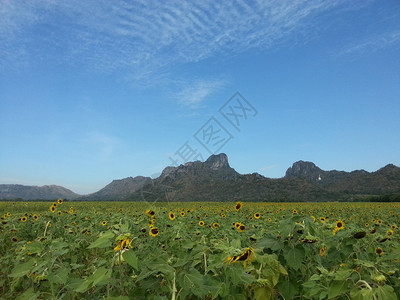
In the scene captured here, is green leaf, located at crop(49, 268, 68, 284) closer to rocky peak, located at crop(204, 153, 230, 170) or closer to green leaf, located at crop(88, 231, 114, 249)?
green leaf, located at crop(88, 231, 114, 249)

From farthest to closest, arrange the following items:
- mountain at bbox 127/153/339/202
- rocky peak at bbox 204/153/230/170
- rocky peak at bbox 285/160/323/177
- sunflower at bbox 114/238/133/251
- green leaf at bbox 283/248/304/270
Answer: rocky peak at bbox 285/160/323/177
rocky peak at bbox 204/153/230/170
mountain at bbox 127/153/339/202
green leaf at bbox 283/248/304/270
sunflower at bbox 114/238/133/251

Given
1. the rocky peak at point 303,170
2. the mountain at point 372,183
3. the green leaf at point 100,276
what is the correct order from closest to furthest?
the green leaf at point 100,276 < the mountain at point 372,183 < the rocky peak at point 303,170

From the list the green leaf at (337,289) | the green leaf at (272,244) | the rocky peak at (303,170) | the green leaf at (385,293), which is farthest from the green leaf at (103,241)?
the rocky peak at (303,170)

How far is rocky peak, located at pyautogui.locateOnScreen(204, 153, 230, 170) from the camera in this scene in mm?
112375

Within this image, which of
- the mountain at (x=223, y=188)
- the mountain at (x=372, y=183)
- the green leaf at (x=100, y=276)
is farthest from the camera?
the mountain at (x=372, y=183)

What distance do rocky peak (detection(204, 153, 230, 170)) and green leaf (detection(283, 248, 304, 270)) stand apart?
4216 inches

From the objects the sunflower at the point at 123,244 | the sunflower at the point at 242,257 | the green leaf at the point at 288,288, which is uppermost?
the sunflower at the point at 123,244

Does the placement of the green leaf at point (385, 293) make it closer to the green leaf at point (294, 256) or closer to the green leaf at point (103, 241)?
the green leaf at point (294, 256)

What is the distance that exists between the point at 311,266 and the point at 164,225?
3.71 m

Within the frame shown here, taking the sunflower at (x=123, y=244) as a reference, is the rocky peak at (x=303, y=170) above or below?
above

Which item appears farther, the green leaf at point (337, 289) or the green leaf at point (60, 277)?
the green leaf at point (60, 277)

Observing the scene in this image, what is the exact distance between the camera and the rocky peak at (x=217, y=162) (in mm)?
112375

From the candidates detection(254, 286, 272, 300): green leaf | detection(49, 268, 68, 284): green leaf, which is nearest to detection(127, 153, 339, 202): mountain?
detection(49, 268, 68, 284): green leaf

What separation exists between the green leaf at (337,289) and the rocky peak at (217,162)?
107m
